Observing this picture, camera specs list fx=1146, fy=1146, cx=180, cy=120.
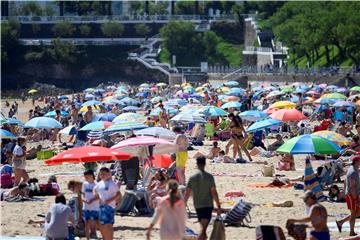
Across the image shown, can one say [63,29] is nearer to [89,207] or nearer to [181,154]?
[181,154]

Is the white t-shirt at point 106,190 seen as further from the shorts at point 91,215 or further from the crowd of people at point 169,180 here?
the shorts at point 91,215

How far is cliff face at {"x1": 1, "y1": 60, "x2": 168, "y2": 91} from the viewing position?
290ft

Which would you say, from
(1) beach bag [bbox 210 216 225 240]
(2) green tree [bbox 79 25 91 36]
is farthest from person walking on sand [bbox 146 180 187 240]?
(2) green tree [bbox 79 25 91 36]

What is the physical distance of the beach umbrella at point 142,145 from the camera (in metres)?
16.9

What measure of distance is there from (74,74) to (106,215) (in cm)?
7892

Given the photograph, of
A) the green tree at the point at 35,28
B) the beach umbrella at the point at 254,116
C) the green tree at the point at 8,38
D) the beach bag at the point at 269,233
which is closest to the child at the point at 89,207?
the beach bag at the point at 269,233

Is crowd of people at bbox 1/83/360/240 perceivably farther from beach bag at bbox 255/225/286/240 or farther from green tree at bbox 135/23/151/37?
green tree at bbox 135/23/151/37

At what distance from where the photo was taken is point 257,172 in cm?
2198

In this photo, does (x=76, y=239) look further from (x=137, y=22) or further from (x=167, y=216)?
(x=137, y=22)

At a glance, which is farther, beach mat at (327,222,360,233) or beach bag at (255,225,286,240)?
beach mat at (327,222,360,233)

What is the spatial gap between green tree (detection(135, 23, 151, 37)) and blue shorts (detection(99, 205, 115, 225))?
259ft

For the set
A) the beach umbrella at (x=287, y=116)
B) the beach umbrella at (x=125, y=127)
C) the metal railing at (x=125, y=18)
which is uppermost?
the beach umbrella at (x=125, y=127)

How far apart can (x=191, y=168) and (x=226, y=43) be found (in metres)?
68.9

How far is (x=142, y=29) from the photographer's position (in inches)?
3607
